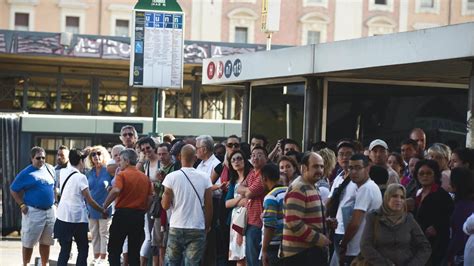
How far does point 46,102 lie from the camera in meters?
49.0

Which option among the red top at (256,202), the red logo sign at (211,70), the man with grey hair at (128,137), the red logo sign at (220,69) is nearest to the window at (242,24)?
the red logo sign at (211,70)

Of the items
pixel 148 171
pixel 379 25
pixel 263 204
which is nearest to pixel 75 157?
pixel 148 171

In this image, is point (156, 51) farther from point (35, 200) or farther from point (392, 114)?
point (392, 114)

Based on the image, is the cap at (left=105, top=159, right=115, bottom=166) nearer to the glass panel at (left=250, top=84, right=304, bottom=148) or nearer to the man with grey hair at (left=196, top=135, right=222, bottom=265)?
the man with grey hair at (left=196, top=135, right=222, bottom=265)

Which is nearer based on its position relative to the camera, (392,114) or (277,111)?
(392,114)

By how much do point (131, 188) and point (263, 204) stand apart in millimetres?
2788

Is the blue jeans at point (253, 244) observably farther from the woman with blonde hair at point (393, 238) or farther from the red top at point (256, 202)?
the woman with blonde hair at point (393, 238)

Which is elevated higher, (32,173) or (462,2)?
(462,2)

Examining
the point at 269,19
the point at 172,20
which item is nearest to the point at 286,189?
the point at 172,20

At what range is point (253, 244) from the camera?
37.1 ft

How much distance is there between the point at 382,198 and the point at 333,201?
64 centimetres

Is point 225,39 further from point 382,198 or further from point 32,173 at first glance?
point 382,198

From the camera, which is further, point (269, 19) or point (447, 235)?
point (269, 19)

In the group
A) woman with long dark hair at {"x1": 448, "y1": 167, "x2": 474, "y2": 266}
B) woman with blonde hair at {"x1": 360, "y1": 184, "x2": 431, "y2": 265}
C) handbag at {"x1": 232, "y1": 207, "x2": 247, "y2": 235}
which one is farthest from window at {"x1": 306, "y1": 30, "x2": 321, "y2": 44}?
woman with blonde hair at {"x1": 360, "y1": 184, "x2": 431, "y2": 265}
